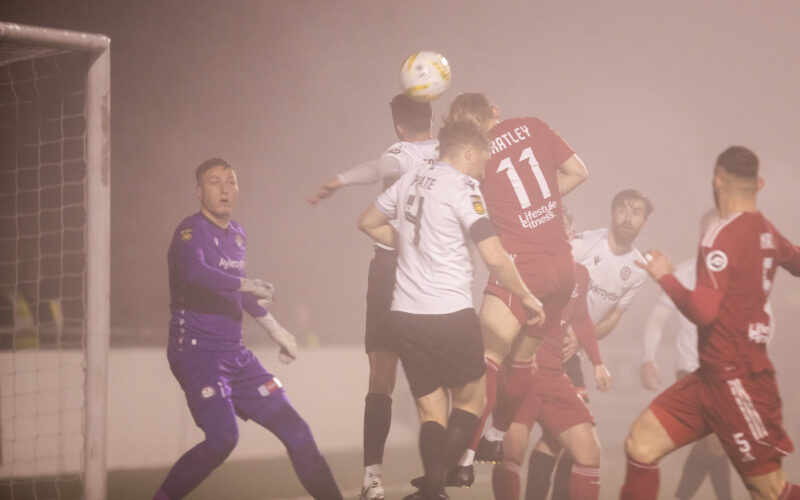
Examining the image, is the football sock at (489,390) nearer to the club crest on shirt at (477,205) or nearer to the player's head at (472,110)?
the club crest on shirt at (477,205)

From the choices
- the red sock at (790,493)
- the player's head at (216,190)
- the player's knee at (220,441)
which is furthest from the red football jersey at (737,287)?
the player's head at (216,190)

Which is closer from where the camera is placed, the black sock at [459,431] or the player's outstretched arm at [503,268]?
the player's outstretched arm at [503,268]

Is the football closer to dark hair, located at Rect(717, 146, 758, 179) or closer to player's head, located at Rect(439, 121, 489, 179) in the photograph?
player's head, located at Rect(439, 121, 489, 179)

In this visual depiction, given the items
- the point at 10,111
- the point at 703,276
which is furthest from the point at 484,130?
the point at 10,111

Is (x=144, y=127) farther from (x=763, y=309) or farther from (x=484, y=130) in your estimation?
(x=763, y=309)

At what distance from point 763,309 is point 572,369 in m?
2.12

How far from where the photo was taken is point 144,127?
1147cm

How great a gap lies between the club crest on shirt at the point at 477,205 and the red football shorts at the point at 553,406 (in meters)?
1.48

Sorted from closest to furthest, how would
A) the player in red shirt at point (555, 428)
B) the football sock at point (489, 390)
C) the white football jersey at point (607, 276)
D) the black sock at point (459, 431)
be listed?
the black sock at point (459, 431)
the football sock at point (489, 390)
the player in red shirt at point (555, 428)
the white football jersey at point (607, 276)

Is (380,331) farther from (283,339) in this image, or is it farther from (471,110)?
(471,110)

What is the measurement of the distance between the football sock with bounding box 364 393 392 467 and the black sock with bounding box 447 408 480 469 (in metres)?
0.51

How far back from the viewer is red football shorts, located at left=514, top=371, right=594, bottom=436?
529cm

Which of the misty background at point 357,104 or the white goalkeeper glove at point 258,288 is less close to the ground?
the misty background at point 357,104

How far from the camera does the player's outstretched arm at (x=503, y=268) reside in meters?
4.19
